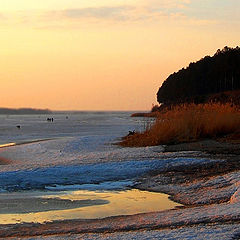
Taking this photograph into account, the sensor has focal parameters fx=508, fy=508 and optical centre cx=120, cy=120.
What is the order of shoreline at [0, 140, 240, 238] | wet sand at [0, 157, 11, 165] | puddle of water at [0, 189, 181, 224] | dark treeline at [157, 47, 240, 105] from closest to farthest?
1. shoreline at [0, 140, 240, 238]
2. puddle of water at [0, 189, 181, 224]
3. wet sand at [0, 157, 11, 165]
4. dark treeline at [157, 47, 240, 105]

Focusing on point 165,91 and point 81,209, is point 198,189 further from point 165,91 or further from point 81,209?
point 165,91

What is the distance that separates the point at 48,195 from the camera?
379 inches

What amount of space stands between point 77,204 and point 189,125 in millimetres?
12048

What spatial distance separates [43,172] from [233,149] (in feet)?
21.7

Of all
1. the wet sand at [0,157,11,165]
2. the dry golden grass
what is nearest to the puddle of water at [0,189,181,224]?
the wet sand at [0,157,11,165]

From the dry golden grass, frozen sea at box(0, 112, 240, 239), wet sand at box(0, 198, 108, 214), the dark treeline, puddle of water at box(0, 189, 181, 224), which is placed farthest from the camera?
the dark treeline

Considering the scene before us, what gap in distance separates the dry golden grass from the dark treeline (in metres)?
68.7

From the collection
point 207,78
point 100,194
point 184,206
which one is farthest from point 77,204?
point 207,78

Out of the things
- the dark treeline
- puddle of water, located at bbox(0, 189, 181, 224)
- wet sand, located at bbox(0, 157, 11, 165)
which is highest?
the dark treeline

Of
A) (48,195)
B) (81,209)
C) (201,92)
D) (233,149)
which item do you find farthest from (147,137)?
(201,92)

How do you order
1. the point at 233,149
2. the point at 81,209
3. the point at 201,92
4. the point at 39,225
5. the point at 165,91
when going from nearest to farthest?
the point at 39,225 < the point at 81,209 < the point at 233,149 < the point at 201,92 < the point at 165,91

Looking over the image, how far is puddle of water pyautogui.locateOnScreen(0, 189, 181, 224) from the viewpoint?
7.77 m

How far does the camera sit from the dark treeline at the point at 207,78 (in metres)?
94.9

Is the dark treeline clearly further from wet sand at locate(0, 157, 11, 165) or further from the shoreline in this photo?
the shoreline
